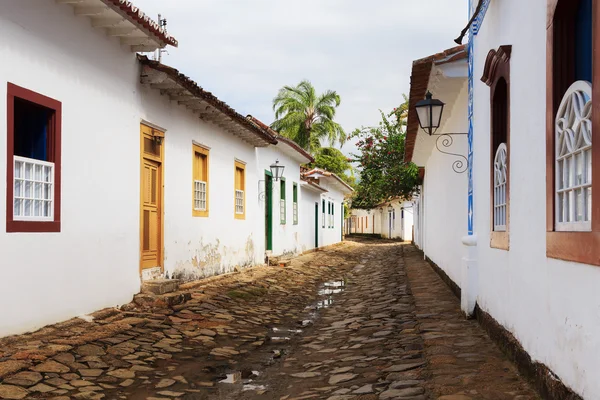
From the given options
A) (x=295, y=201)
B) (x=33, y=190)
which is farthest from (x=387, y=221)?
(x=33, y=190)

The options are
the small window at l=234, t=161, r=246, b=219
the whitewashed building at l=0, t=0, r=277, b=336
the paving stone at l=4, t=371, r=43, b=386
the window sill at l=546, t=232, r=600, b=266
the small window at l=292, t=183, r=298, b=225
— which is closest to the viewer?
the window sill at l=546, t=232, r=600, b=266

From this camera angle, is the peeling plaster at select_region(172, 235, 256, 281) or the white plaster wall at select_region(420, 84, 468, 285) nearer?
the white plaster wall at select_region(420, 84, 468, 285)

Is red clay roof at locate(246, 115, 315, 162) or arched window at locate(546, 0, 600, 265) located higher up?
red clay roof at locate(246, 115, 315, 162)

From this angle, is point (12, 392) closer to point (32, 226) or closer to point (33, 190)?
point (32, 226)

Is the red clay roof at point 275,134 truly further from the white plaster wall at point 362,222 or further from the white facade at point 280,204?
the white plaster wall at point 362,222

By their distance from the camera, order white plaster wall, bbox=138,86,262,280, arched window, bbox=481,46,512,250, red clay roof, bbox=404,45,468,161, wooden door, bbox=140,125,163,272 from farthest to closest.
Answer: white plaster wall, bbox=138,86,262,280 → wooden door, bbox=140,125,163,272 → red clay roof, bbox=404,45,468,161 → arched window, bbox=481,46,512,250

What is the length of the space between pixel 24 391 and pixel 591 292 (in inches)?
154

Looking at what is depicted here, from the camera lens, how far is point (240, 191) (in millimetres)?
13938

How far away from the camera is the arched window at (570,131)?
118 inches

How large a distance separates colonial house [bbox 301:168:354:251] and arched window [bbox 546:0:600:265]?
733 inches

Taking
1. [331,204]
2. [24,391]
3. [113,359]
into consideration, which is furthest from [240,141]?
[331,204]

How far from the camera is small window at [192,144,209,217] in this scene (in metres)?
10.9

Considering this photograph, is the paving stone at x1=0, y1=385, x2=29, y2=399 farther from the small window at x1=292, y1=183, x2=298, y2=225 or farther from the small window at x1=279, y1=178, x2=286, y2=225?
the small window at x1=292, y1=183, x2=298, y2=225

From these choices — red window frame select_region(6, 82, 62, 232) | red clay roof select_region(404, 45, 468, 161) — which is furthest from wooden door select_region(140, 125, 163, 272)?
red clay roof select_region(404, 45, 468, 161)
